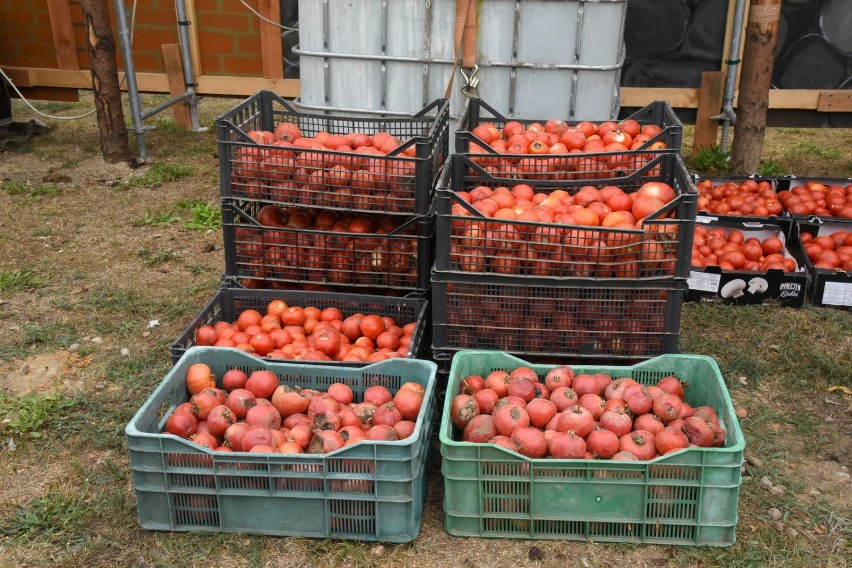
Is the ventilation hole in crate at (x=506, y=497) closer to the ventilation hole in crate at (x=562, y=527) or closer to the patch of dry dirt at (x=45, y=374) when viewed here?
the ventilation hole in crate at (x=562, y=527)

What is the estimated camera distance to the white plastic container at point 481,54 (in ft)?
19.3

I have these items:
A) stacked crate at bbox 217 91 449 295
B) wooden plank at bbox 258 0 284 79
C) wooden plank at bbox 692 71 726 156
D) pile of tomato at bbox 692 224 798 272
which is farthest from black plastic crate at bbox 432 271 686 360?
wooden plank at bbox 258 0 284 79

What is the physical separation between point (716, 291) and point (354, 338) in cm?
248

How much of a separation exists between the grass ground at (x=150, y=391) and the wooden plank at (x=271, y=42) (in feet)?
7.24

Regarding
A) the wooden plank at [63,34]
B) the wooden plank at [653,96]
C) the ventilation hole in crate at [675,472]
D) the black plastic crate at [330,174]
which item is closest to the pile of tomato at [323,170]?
the black plastic crate at [330,174]

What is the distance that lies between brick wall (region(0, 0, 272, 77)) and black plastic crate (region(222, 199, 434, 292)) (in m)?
5.75

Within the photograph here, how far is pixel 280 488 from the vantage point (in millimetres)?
3326

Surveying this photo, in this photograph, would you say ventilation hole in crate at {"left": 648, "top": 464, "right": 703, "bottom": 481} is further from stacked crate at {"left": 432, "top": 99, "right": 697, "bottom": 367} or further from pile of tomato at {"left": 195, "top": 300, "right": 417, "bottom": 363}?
pile of tomato at {"left": 195, "top": 300, "right": 417, "bottom": 363}

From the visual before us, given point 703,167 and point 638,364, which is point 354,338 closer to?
point 638,364

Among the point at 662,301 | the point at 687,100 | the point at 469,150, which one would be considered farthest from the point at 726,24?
the point at 662,301

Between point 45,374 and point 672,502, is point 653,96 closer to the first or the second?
point 672,502

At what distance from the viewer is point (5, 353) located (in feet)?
16.3

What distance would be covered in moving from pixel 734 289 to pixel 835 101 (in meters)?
4.68

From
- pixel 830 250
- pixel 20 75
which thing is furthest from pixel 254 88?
pixel 830 250
